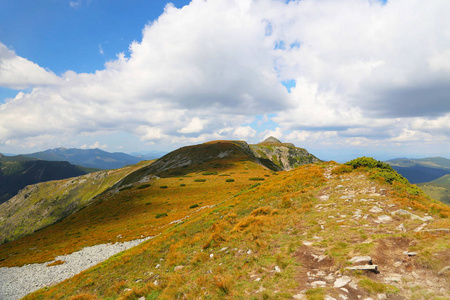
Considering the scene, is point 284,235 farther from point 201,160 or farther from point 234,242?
point 201,160

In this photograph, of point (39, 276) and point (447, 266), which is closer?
point (447, 266)

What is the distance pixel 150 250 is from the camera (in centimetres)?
1858

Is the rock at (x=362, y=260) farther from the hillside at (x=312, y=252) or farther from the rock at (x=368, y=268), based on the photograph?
the rock at (x=368, y=268)

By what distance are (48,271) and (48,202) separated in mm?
185983

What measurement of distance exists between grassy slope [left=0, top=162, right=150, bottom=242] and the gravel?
405 feet

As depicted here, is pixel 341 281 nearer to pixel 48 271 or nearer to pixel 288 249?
pixel 288 249

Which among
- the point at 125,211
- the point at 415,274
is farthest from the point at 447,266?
the point at 125,211

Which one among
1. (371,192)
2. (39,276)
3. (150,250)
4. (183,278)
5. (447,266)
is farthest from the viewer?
(39,276)

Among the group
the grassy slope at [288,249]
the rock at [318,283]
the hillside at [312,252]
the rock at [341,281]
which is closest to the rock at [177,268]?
the hillside at [312,252]

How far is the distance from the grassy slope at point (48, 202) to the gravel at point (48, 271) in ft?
405

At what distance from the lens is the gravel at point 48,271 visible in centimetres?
2339

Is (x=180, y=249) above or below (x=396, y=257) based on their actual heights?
below

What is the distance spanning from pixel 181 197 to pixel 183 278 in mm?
40151

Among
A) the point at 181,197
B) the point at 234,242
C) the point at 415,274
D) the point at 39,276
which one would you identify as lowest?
the point at 39,276
